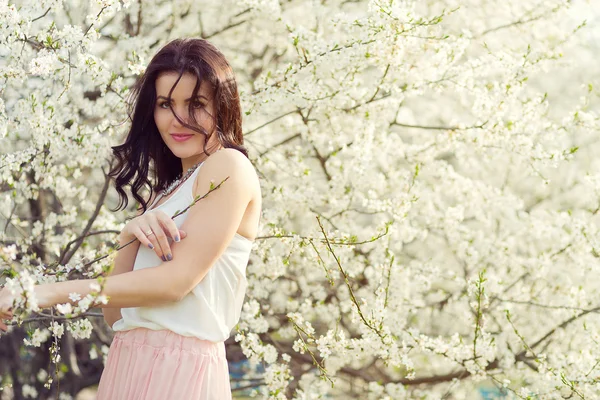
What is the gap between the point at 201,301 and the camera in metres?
1.51

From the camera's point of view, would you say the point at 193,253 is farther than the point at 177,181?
No

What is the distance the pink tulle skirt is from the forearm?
0.14 m

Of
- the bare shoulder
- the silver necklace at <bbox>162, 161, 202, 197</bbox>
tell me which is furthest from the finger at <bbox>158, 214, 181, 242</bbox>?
the silver necklace at <bbox>162, 161, 202, 197</bbox>

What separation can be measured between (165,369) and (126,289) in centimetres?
22

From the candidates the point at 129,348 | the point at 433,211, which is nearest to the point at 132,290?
the point at 129,348

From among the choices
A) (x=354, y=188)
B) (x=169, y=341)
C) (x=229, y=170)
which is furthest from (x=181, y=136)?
(x=354, y=188)

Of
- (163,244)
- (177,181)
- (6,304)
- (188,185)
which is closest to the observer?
(6,304)

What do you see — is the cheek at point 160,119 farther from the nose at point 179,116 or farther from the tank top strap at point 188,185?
the tank top strap at point 188,185

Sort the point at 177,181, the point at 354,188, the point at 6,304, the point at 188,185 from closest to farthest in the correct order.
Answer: the point at 6,304 < the point at 188,185 < the point at 177,181 < the point at 354,188

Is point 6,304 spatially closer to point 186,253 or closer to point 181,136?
point 186,253

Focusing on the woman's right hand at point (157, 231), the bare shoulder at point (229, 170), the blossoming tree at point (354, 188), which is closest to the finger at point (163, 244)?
the woman's right hand at point (157, 231)

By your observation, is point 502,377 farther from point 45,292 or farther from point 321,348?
point 45,292

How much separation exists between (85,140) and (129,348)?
1684 mm

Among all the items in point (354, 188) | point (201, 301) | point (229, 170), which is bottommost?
point (354, 188)
